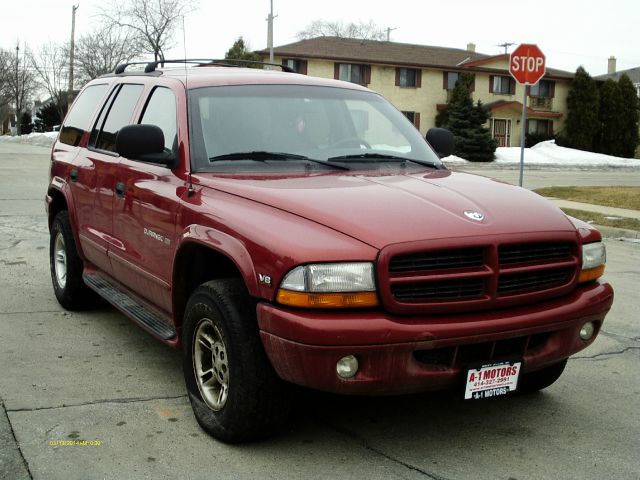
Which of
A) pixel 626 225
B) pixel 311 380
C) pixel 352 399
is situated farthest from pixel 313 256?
pixel 626 225

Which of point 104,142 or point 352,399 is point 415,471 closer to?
point 352,399

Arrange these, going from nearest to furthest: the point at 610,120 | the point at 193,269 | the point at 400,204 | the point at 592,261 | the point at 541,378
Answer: the point at 400,204 → the point at 592,261 → the point at 193,269 → the point at 541,378 → the point at 610,120

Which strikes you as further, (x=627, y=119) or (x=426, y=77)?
(x=426, y=77)

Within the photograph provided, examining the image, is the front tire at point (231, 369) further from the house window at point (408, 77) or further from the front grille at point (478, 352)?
the house window at point (408, 77)

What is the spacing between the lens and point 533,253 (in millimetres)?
3652

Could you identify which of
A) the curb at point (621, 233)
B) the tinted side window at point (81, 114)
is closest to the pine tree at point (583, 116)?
the curb at point (621, 233)

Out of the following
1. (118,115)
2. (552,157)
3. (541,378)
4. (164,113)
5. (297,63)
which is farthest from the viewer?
(297,63)

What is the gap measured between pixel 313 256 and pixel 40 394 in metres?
2.04

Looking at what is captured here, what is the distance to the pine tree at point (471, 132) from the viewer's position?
38812 mm

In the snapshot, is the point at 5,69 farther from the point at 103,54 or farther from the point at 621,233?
the point at 621,233

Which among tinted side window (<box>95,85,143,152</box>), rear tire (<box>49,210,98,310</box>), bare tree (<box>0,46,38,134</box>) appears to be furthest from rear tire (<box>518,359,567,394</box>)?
bare tree (<box>0,46,38,134</box>)

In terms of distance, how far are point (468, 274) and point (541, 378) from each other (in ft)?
4.56

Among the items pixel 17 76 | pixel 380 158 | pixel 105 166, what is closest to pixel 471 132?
pixel 105 166

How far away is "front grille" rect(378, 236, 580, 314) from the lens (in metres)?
3.32
